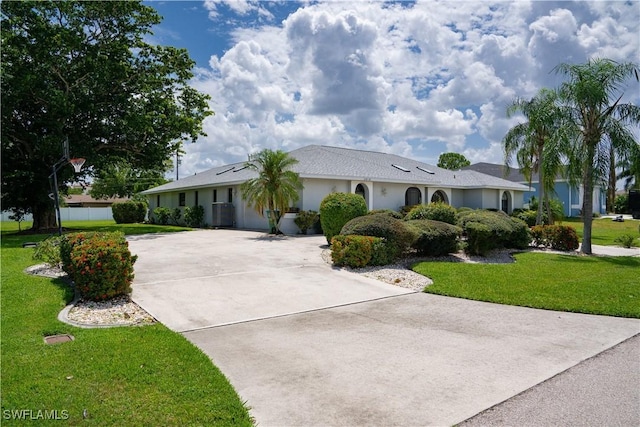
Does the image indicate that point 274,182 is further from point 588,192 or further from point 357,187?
point 588,192

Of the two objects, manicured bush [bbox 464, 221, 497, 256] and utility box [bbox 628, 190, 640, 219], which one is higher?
utility box [bbox 628, 190, 640, 219]

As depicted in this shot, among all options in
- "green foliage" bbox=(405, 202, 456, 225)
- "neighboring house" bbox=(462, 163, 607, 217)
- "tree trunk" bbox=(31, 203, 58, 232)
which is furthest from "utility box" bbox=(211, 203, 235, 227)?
"neighboring house" bbox=(462, 163, 607, 217)

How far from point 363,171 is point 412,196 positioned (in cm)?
442

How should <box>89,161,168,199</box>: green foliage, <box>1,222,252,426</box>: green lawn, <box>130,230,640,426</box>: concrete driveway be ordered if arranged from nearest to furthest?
1. <box>1,222,252,426</box>: green lawn
2. <box>130,230,640,426</box>: concrete driveway
3. <box>89,161,168,199</box>: green foliage

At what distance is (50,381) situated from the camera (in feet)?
Answer: 12.6

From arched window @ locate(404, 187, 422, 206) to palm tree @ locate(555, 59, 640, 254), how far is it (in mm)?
11186

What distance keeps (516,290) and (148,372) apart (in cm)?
694

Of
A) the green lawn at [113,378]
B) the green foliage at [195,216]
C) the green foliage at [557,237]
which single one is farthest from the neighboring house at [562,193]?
the green lawn at [113,378]

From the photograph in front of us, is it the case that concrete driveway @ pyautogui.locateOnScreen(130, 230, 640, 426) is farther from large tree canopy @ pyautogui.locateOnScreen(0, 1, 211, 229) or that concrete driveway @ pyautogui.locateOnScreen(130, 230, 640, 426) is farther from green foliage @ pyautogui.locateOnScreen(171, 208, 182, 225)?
green foliage @ pyautogui.locateOnScreen(171, 208, 182, 225)

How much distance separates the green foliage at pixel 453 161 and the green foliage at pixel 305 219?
3398 centimetres

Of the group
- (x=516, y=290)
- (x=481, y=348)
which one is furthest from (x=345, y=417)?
(x=516, y=290)

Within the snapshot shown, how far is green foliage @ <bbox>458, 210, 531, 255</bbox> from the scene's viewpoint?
12.8 m

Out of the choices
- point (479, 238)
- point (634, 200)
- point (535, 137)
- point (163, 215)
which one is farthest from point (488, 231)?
point (163, 215)

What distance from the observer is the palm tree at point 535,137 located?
1465cm
